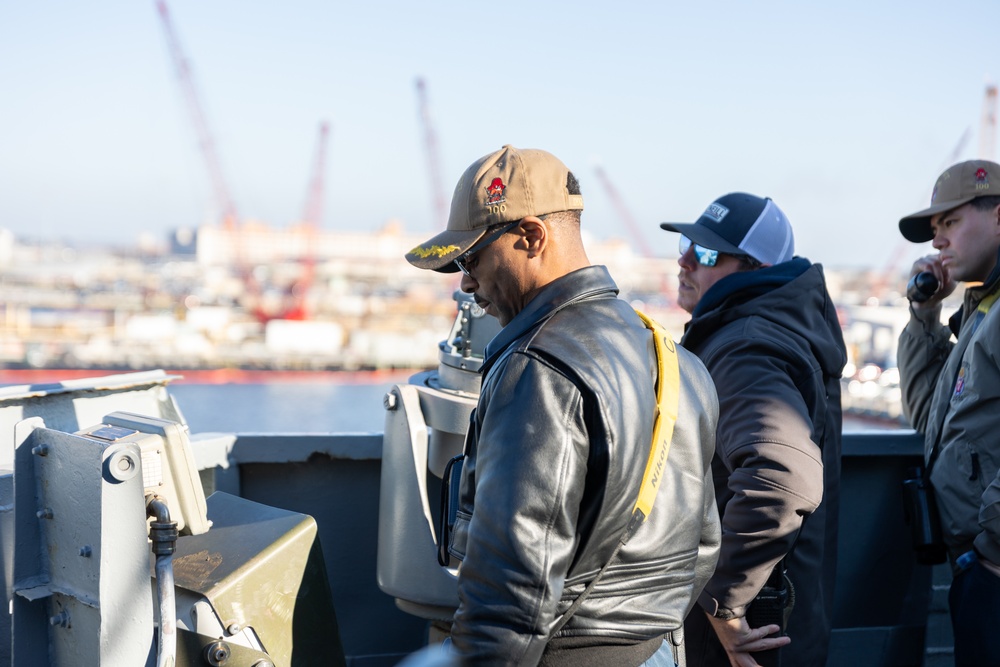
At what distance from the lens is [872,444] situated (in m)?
3.59

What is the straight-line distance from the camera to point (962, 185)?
9.22ft

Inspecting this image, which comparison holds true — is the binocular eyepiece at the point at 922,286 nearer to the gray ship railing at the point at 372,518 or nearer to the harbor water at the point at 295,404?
the gray ship railing at the point at 372,518

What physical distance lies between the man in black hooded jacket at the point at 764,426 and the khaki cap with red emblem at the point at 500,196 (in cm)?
96

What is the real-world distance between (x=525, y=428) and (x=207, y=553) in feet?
3.46

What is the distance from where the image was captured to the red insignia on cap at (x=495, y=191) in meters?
1.50

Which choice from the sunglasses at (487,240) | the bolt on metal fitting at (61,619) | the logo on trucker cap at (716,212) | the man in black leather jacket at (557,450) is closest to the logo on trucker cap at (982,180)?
the logo on trucker cap at (716,212)

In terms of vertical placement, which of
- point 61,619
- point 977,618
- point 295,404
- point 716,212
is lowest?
point 295,404

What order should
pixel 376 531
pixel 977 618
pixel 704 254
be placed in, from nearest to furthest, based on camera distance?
pixel 977 618
pixel 704 254
pixel 376 531

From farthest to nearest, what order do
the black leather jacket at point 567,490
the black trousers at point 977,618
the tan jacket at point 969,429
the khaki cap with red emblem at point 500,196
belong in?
the tan jacket at point 969,429
the black trousers at point 977,618
the khaki cap with red emblem at point 500,196
the black leather jacket at point 567,490

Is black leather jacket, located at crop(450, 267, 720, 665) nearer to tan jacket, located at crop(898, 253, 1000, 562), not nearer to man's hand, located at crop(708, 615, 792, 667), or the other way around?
man's hand, located at crop(708, 615, 792, 667)

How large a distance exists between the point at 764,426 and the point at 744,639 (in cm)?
55

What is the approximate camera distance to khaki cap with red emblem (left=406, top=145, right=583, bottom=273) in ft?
4.92

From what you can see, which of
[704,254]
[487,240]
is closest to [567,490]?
[487,240]

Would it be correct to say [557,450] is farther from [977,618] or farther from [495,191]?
[977,618]
